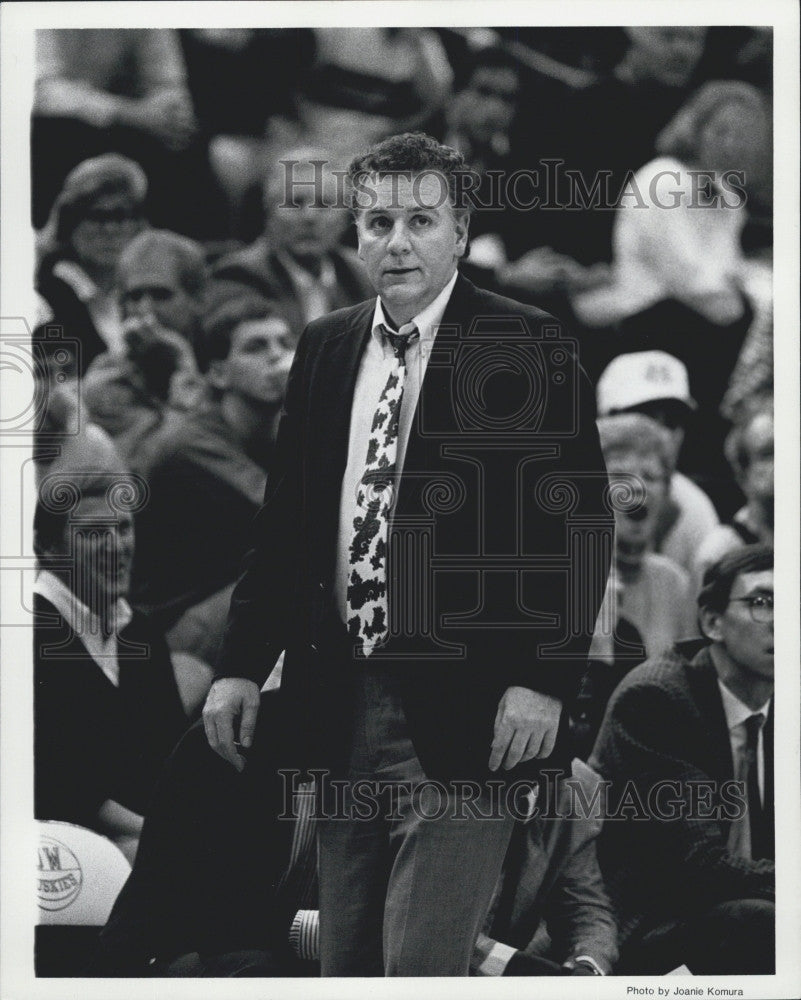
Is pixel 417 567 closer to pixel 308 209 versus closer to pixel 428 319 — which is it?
pixel 428 319

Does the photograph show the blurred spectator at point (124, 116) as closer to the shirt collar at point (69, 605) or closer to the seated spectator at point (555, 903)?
the shirt collar at point (69, 605)

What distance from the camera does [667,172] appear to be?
11.5 feet

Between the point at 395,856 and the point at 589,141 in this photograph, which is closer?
the point at 395,856

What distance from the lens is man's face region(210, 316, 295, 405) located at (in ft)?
11.5

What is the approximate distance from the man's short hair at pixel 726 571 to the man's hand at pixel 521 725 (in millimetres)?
532

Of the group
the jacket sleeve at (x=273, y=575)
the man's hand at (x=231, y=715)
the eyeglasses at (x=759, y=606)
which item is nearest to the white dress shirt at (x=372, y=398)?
the jacket sleeve at (x=273, y=575)

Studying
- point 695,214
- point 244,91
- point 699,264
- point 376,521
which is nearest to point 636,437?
point 699,264

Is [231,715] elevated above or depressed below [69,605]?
below

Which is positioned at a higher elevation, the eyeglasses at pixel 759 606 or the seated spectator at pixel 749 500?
the seated spectator at pixel 749 500

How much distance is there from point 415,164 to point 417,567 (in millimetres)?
1079

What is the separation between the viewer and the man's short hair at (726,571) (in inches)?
138

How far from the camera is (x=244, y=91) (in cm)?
→ 349

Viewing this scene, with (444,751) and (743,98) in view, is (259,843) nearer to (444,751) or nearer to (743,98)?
(444,751)

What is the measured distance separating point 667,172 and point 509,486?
0.97m
